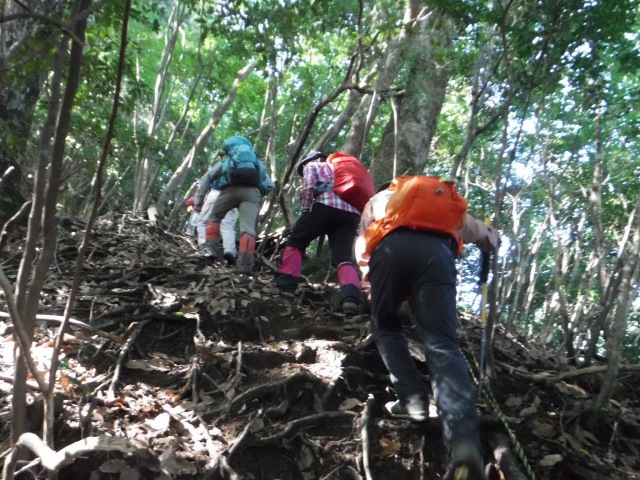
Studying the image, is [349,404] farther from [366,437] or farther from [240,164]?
[240,164]

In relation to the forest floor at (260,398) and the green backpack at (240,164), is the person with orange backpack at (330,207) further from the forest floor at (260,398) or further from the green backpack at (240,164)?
the green backpack at (240,164)

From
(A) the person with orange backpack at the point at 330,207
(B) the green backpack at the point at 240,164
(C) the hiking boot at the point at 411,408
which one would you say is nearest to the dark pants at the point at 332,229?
(A) the person with orange backpack at the point at 330,207

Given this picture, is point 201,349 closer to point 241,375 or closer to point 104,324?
point 241,375

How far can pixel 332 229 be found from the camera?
19.8 feet

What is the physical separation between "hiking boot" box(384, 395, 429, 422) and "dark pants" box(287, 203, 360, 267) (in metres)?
2.57

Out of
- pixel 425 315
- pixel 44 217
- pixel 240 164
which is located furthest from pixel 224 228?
pixel 44 217

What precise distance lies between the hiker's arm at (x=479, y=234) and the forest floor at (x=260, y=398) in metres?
0.98

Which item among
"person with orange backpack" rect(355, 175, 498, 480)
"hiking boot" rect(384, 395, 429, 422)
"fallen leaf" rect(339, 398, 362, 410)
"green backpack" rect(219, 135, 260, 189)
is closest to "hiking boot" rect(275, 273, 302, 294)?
"green backpack" rect(219, 135, 260, 189)

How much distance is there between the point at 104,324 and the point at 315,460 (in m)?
2.12

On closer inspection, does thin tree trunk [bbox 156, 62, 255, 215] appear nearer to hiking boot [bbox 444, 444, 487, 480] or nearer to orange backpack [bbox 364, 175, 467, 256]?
orange backpack [bbox 364, 175, 467, 256]

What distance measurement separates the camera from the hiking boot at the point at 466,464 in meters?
2.66

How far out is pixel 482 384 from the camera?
12.5 feet

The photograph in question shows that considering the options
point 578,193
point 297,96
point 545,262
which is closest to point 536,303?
point 545,262

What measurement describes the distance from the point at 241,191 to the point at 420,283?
409cm
